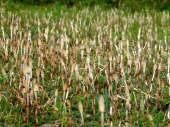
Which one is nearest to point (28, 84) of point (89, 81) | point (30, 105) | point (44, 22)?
point (30, 105)

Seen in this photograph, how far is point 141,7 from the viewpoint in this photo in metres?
8.31

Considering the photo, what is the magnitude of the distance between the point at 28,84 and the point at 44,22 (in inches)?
154

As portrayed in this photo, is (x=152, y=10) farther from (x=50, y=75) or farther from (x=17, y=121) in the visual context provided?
(x=17, y=121)

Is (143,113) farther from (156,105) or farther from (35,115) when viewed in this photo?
(35,115)

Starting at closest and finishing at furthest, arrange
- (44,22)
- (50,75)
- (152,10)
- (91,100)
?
(91,100), (50,75), (44,22), (152,10)

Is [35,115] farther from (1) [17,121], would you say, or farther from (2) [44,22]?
(2) [44,22]

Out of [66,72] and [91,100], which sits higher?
[66,72]

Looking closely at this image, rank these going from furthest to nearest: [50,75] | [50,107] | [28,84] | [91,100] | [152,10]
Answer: [152,10] → [50,75] → [91,100] → [50,107] → [28,84]

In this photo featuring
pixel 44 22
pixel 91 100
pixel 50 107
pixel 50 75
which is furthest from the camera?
pixel 44 22

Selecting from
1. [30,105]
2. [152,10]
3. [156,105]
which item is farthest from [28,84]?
[152,10]

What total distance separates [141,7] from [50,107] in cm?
637

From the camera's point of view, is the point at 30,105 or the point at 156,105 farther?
the point at 156,105

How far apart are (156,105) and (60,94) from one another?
0.72 metres

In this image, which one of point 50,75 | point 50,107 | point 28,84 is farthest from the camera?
point 50,75
